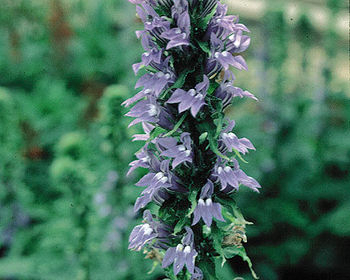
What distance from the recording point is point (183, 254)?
63.2 inches

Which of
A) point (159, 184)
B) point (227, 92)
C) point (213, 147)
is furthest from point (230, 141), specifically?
point (159, 184)

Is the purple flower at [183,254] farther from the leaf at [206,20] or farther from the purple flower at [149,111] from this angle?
the leaf at [206,20]

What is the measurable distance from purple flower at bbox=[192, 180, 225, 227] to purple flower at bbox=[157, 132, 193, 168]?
0.13 meters

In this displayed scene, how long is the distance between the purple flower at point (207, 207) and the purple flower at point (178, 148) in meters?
0.13

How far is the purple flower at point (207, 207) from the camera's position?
1540 millimetres

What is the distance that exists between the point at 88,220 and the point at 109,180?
0.51 meters

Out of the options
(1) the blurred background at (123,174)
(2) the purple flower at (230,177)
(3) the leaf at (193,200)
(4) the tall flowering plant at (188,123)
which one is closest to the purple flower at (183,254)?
(4) the tall flowering plant at (188,123)

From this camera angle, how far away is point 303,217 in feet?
13.5

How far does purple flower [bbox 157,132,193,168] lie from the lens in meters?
1.54

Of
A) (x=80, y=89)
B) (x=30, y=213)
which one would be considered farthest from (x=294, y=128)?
(x=80, y=89)

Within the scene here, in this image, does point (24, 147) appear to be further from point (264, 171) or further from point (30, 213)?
point (264, 171)

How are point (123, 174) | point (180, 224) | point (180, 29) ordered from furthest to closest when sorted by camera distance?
point (123, 174) → point (180, 224) → point (180, 29)

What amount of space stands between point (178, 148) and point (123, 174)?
1.88 m

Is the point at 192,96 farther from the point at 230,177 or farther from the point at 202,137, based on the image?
the point at 230,177
